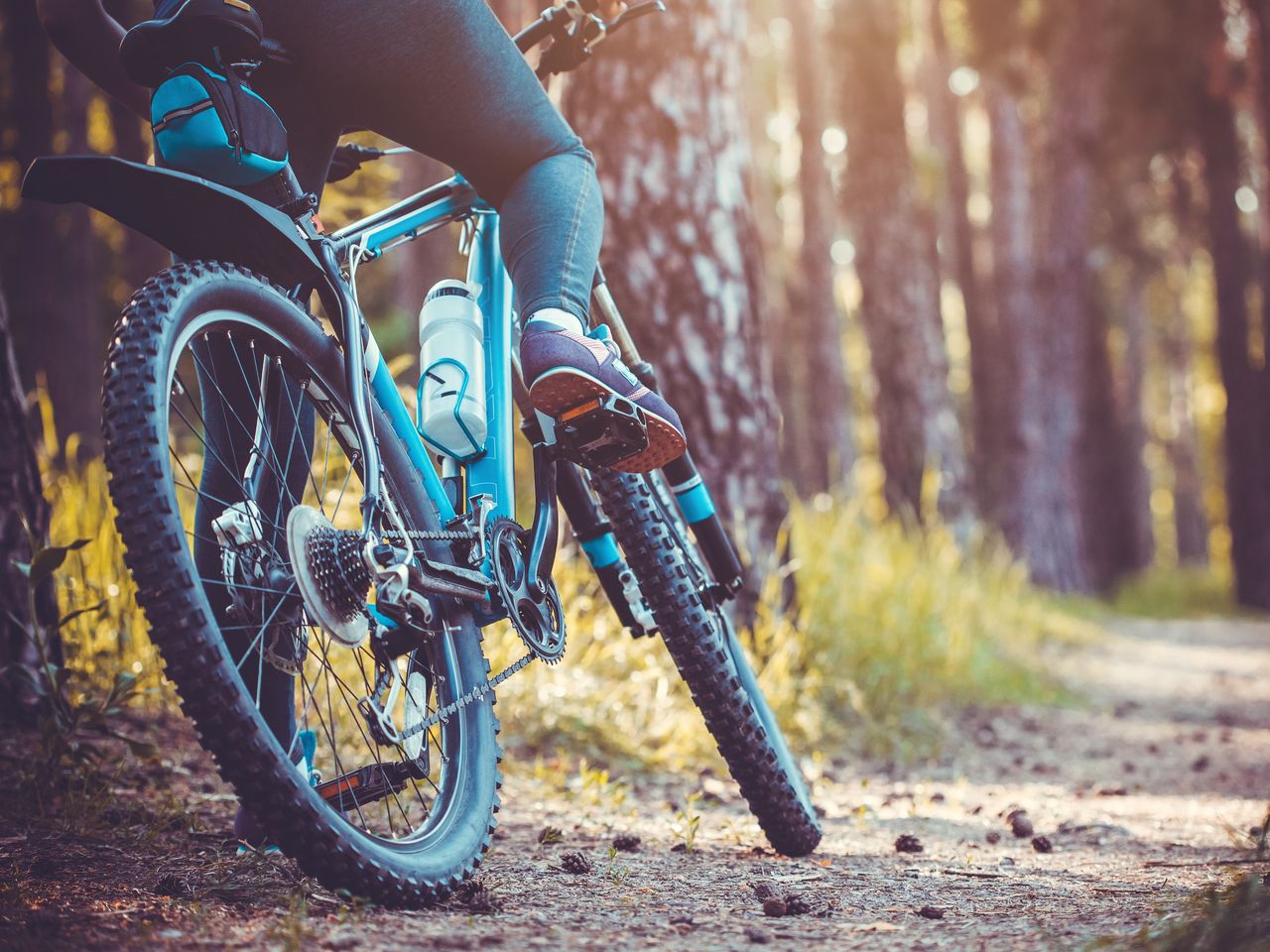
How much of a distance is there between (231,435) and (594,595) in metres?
2.40

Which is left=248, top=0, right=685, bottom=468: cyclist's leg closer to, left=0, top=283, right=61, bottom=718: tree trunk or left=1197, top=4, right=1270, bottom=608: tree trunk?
left=0, top=283, right=61, bottom=718: tree trunk

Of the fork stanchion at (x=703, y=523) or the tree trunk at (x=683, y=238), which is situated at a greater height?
the tree trunk at (x=683, y=238)

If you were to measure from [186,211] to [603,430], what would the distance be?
2.86 ft

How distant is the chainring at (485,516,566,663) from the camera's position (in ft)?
7.64

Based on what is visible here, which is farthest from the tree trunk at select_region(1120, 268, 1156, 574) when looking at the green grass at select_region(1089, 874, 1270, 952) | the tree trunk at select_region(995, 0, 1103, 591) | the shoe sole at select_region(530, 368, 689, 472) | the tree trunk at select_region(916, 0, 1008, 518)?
the green grass at select_region(1089, 874, 1270, 952)

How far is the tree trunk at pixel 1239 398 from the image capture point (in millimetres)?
12500

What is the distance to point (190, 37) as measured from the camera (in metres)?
2.01

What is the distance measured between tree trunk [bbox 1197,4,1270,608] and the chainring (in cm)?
1216

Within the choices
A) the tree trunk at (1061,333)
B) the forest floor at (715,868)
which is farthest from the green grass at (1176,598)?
the forest floor at (715,868)

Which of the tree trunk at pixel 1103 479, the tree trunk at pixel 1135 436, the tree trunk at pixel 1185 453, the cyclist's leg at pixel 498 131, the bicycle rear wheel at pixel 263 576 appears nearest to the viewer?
the bicycle rear wheel at pixel 263 576

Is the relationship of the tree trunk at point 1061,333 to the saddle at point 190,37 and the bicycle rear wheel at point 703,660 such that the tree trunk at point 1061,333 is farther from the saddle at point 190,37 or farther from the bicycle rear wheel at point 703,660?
the saddle at point 190,37

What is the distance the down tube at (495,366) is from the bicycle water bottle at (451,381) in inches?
1.6

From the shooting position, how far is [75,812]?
250cm

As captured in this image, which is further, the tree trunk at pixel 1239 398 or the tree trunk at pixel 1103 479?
the tree trunk at pixel 1103 479
